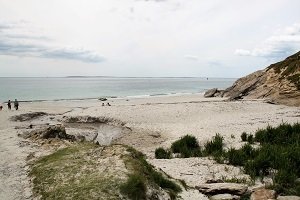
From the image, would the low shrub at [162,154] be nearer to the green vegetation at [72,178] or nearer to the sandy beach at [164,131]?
the sandy beach at [164,131]

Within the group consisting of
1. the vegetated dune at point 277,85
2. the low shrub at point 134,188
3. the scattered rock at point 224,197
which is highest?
the vegetated dune at point 277,85

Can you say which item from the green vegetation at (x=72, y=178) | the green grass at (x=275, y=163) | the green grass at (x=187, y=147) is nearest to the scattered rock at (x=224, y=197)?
the green grass at (x=275, y=163)

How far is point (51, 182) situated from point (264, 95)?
119ft

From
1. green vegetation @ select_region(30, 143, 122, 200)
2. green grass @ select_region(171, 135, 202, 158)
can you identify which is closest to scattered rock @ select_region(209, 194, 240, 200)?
green vegetation @ select_region(30, 143, 122, 200)

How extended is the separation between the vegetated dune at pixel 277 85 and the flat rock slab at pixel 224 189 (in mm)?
25790

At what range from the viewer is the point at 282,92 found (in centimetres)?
3838

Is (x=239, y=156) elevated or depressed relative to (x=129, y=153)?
depressed

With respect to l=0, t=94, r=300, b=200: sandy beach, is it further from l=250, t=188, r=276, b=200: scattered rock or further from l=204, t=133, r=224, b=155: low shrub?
l=250, t=188, r=276, b=200: scattered rock

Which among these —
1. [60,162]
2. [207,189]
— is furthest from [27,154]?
[207,189]

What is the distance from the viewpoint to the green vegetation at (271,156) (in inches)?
457

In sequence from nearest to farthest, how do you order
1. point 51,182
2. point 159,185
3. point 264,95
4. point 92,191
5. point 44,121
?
point 92,191, point 51,182, point 159,185, point 44,121, point 264,95

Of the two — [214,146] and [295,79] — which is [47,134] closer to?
[214,146]

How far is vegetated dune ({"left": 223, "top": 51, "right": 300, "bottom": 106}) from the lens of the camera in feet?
120

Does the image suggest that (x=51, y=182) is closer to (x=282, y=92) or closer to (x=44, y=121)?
(x=44, y=121)
